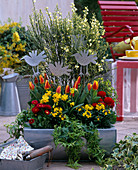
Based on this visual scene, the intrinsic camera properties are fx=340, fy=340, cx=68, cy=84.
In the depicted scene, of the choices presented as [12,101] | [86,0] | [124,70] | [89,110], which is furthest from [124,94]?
[86,0]

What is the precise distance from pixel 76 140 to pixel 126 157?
484 mm

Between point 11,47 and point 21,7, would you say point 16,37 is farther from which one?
point 21,7

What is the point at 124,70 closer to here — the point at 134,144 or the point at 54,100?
the point at 54,100

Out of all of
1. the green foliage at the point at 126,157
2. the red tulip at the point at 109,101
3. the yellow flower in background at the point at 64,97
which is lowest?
the green foliage at the point at 126,157

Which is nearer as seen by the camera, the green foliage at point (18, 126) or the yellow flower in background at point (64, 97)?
the yellow flower in background at point (64, 97)

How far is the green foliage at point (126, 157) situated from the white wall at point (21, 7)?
4775 mm

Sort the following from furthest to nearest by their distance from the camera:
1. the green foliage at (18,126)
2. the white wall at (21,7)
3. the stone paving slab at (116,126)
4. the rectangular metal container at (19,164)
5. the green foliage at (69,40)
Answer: the white wall at (21,7) < the green foliage at (69,40) < the green foliage at (18,126) < the stone paving slab at (116,126) < the rectangular metal container at (19,164)

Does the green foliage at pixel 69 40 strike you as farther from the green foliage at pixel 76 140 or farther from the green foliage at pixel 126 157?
the green foliage at pixel 126 157

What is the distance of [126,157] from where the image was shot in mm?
2354

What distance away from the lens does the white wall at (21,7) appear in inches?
269

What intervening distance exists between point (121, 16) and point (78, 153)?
159 inches

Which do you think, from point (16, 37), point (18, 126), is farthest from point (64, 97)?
point (16, 37)

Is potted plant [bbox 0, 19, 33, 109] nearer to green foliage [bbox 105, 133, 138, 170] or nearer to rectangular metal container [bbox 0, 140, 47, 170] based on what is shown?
rectangular metal container [bbox 0, 140, 47, 170]

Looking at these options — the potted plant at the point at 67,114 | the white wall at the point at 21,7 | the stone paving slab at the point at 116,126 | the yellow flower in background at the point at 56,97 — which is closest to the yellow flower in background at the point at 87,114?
the potted plant at the point at 67,114
